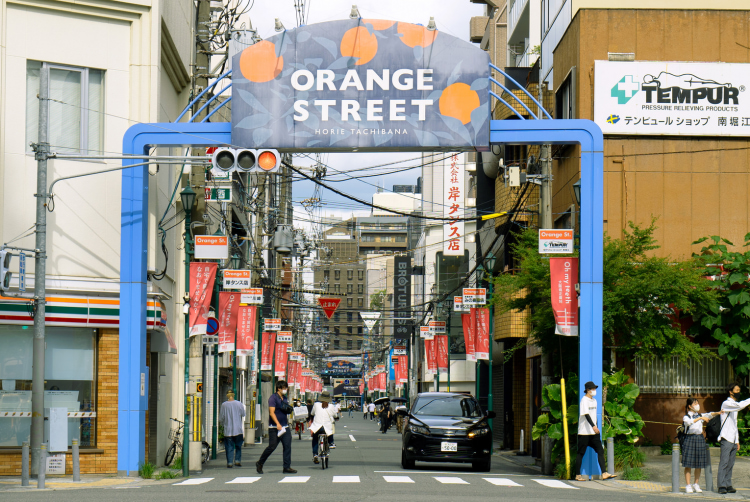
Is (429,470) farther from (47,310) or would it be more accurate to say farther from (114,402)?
(47,310)

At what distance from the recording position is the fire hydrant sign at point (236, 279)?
28.3 metres

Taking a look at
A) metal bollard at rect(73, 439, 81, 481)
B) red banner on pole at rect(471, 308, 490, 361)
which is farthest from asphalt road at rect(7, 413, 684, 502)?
red banner on pole at rect(471, 308, 490, 361)

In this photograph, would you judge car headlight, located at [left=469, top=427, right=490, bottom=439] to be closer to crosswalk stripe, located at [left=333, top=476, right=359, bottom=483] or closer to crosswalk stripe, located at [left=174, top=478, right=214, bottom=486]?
crosswalk stripe, located at [left=333, top=476, right=359, bottom=483]

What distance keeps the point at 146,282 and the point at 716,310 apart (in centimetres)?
1251

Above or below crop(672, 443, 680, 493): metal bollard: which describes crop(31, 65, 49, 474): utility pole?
above

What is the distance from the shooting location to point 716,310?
22.0 meters

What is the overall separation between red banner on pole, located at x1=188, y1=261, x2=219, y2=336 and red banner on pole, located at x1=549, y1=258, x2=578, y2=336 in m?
7.64

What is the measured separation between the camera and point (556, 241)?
2017 centimetres

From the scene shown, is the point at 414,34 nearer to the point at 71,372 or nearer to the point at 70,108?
the point at 70,108

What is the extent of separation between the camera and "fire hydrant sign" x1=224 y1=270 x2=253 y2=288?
92.9 feet

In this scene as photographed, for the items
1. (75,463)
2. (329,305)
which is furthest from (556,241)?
(329,305)

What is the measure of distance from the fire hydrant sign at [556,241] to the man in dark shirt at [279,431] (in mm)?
6144

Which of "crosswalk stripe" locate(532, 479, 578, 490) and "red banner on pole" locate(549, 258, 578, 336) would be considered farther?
"red banner on pole" locate(549, 258, 578, 336)

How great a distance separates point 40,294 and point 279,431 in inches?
230
